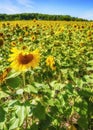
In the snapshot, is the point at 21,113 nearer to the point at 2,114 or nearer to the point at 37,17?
the point at 2,114

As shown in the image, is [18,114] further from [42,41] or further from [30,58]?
[42,41]

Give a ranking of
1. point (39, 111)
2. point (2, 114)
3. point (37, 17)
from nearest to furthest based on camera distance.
Result: point (2, 114), point (39, 111), point (37, 17)

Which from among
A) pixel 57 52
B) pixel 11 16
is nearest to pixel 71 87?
pixel 57 52

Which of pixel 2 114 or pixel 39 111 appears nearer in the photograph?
pixel 2 114

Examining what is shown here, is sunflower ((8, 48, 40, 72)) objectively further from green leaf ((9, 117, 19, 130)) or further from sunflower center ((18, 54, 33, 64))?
green leaf ((9, 117, 19, 130))

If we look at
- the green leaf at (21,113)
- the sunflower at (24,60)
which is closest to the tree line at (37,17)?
the sunflower at (24,60)

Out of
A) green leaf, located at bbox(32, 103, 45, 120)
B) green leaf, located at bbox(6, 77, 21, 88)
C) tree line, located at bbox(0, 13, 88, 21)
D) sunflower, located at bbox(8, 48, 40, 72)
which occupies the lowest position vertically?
tree line, located at bbox(0, 13, 88, 21)

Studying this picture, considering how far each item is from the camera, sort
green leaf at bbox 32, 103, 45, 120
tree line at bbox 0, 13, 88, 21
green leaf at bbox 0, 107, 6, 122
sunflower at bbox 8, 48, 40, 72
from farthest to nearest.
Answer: tree line at bbox 0, 13, 88, 21
sunflower at bbox 8, 48, 40, 72
green leaf at bbox 32, 103, 45, 120
green leaf at bbox 0, 107, 6, 122

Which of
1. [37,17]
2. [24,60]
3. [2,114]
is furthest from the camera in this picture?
[37,17]

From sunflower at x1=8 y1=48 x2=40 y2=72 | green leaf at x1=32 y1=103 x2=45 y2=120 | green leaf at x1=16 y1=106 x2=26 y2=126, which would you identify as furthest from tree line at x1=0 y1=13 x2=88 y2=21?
green leaf at x1=16 y1=106 x2=26 y2=126

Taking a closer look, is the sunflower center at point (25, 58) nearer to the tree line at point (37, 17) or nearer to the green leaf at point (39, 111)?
the green leaf at point (39, 111)

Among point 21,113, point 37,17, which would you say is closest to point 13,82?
point 21,113

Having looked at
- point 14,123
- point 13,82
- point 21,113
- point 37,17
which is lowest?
point 37,17

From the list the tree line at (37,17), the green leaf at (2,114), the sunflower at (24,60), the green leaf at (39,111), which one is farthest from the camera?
the tree line at (37,17)
